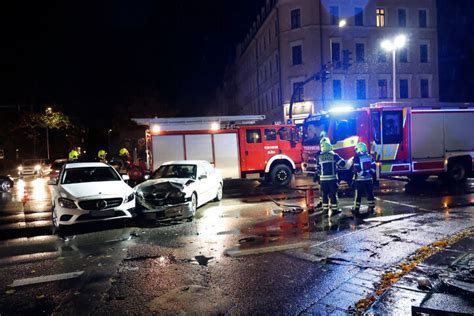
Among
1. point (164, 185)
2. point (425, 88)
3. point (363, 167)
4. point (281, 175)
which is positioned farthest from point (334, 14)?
point (164, 185)

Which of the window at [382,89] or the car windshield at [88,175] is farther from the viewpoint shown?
the window at [382,89]

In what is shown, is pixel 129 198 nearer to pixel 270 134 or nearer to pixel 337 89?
pixel 270 134

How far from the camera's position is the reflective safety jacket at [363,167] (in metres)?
9.18

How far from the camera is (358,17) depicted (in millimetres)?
34969

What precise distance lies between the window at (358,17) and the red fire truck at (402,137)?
2329 centimetres

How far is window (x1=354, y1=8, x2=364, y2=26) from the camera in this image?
115ft

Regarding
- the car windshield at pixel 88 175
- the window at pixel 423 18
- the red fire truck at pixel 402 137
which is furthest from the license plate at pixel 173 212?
the window at pixel 423 18

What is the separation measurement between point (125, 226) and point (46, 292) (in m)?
3.99

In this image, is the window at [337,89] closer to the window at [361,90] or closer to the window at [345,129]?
the window at [361,90]

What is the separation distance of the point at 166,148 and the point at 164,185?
6522mm

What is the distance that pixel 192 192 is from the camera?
9.56 m

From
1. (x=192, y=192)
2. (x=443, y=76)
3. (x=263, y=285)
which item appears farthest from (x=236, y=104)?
(x=263, y=285)

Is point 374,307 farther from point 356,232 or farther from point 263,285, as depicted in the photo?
point 356,232

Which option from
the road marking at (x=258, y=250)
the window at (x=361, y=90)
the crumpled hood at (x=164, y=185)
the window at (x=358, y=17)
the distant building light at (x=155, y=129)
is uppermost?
the window at (x=358, y=17)
